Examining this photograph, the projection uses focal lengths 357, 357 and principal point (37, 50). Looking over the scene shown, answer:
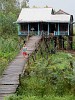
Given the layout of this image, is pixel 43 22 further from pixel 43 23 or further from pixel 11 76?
pixel 11 76

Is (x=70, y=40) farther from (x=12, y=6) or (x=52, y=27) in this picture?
(x=12, y=6)

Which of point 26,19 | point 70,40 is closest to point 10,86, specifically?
point 26,19

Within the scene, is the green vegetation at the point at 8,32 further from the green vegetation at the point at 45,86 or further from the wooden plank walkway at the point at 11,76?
the green vegetation at the point at 45,86

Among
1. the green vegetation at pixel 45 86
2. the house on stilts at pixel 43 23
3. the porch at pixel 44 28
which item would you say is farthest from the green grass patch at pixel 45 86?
the porch at pixel 44 28

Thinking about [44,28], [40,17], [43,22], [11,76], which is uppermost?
[11,76]

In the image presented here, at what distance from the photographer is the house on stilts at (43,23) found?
33.8 metres

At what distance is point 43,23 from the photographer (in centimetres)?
3453

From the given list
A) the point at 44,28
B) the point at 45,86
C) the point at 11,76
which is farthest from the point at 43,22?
the point at 45,86

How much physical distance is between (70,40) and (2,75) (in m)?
21.5

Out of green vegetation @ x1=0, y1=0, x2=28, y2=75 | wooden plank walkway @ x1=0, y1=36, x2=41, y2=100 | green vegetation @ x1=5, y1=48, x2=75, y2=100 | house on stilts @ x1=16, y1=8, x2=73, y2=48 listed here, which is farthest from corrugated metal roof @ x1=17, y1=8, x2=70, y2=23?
green vegetation @ x1=5, y1=48, x2=75, y2=100

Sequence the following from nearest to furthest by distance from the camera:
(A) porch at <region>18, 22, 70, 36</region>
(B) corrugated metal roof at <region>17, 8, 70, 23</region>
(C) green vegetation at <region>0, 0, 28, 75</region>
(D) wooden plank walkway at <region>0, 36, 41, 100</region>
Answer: (D) wooden plank walkway at <region>0, 36, 41, 100</region>
(C) green vegetation at <region>0, 0, 28, 75</region>
(B) corrugated metal roof at <region>17, 8, 70, 23</region>
(A) porch at <region>18, 22, 70, 36</region>

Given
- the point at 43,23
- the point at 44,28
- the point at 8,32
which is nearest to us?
the point at 43,23

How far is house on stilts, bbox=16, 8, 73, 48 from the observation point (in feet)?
111

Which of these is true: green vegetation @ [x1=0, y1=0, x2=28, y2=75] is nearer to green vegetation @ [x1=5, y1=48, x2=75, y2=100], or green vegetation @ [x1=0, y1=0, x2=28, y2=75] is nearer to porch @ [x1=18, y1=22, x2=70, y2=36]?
porch @ [x1=18, y1=22, x2=70, y2=36]
